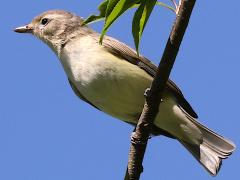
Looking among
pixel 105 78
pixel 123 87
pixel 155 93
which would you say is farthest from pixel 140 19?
pixel 123 87

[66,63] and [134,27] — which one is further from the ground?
[134,27]

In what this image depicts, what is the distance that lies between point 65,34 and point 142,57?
3.79 feet

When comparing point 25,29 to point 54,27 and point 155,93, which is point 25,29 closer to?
point 54,27

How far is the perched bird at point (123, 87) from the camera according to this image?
20.2ft

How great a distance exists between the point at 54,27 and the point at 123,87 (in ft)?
5.35

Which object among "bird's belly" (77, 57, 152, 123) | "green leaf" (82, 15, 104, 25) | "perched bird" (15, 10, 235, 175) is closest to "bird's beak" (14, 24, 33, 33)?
"perched bird" (15, 10, 235, 175)

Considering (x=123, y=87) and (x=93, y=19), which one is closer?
(x=93, y=19)

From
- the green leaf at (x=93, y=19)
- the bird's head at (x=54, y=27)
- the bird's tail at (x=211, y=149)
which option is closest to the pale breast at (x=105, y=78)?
the bird's head at (x=54, y=27)

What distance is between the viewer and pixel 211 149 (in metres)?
6.68

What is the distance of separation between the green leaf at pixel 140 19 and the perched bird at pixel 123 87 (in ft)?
9.23

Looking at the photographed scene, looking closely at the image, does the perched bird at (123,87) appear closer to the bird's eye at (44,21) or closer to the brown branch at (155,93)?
the bird's eye at (44,21)

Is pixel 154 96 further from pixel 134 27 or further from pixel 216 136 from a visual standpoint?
pixel 216 136

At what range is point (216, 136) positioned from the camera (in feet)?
21.9

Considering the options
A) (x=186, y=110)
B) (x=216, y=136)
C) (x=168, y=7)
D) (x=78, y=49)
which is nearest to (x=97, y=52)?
(x=78, y=49)
